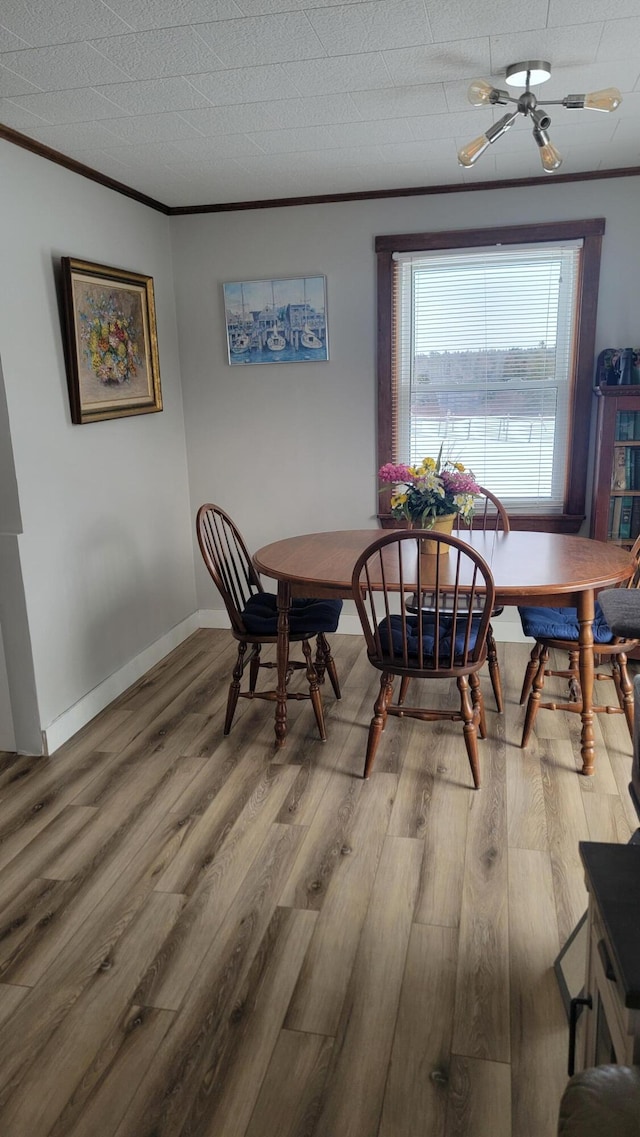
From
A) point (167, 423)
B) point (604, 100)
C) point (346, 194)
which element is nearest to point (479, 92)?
point (604, 100)

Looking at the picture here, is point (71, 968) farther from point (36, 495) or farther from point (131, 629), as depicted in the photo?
point (131, 629)

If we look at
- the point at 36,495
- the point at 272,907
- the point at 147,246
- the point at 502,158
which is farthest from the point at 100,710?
the point at 502,158

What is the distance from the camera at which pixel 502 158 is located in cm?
324

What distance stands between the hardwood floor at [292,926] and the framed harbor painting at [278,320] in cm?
201

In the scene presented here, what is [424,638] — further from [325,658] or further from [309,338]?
[309,338]

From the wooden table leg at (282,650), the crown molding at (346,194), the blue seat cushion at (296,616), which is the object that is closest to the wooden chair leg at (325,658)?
the blue seat cushion at (296,616)

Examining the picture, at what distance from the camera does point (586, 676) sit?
2715mm

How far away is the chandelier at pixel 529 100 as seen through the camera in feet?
7.20

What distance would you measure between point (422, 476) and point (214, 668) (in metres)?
1.58

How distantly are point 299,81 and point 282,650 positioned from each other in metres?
1.93

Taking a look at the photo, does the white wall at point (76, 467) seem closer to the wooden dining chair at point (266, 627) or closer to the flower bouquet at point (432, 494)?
the wooden dining chair at point (266, 627)

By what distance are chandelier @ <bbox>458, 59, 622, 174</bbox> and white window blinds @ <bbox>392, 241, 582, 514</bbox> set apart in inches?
50.7

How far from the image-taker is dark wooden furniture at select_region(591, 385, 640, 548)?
353cm

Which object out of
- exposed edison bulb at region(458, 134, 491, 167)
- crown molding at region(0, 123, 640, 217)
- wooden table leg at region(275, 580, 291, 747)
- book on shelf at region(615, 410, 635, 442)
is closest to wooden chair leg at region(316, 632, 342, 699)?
wooden table leg at region(275, 580, 291, 747)
